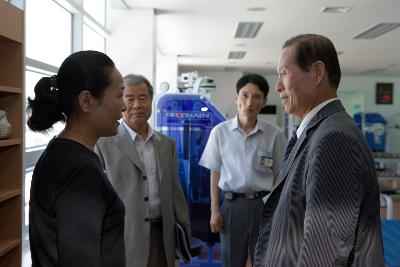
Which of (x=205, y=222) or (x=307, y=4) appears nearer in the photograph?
(x=205, y=222)

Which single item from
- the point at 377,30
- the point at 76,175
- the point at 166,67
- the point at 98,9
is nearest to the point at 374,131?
the point at 377,30

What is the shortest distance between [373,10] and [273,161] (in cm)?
325

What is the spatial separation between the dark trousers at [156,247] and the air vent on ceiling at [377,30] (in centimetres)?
497

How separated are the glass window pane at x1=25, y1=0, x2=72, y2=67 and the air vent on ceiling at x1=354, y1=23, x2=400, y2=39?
4.29 meters

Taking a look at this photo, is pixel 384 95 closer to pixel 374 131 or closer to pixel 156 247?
pixel 374 131

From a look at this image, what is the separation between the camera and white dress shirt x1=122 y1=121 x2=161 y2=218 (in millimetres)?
2184

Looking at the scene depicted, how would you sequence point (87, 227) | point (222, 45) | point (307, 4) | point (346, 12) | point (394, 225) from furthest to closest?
point (222, 45)
point (346, 12)
point (307, 4)
point (394, 225)
point (87, 227)

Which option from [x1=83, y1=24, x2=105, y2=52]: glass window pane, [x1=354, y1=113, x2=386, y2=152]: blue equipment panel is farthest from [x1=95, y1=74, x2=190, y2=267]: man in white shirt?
[x1=354, y1=113, x2=386, y2=152]: blue equipment panel

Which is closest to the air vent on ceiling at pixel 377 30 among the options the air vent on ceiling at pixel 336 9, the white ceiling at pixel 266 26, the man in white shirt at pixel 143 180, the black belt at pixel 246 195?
the white ceiling at pixel 266 26

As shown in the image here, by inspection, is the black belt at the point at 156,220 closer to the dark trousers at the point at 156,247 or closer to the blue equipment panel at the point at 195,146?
the dark trousers at the point at 156,247

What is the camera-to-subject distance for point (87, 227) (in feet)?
3.62

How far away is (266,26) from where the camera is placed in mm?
6066

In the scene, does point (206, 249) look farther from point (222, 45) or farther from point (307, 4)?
point (222, 45)

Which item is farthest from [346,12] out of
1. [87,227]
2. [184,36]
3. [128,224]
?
[87,227]
